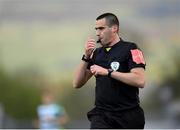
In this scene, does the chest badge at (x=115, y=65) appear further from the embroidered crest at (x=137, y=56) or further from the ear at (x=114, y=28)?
the ear at (x=114, y=28)

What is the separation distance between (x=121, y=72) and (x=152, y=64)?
5319 mm

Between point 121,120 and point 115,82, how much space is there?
0.97 feet

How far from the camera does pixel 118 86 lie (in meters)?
4.57

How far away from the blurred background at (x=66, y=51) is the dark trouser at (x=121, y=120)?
505 centimetres

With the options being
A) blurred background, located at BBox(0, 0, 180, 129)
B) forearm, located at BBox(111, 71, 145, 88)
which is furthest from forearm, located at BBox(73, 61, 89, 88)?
blurred background, located at BBox(0, 0, 180, 129)

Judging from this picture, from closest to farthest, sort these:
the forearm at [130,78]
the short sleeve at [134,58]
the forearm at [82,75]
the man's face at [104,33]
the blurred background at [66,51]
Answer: the forearm at [130,78] < the short sleeve at [134,58] < the man's face at [104,33] < the forearm at [82,75] < the blurred background at [66,51]

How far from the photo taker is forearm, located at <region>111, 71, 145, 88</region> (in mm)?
4426

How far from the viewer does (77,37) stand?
9867 millimetres

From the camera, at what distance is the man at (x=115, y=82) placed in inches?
179

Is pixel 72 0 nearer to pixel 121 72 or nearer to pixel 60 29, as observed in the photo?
pixel 60 29

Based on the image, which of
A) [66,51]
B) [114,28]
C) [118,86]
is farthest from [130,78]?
[66,51]

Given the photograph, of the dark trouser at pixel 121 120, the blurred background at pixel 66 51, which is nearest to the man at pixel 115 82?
the dark trouser at pixel 121 120

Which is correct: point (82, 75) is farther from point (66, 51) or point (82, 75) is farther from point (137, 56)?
point (66, 51)

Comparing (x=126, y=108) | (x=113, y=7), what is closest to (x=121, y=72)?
(x=126, y=108)
